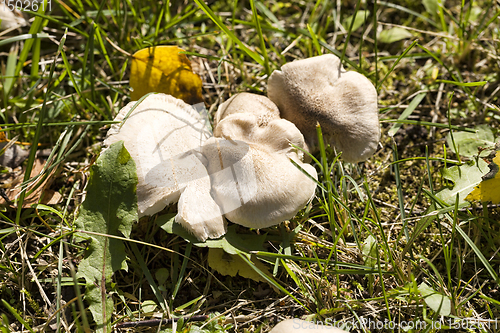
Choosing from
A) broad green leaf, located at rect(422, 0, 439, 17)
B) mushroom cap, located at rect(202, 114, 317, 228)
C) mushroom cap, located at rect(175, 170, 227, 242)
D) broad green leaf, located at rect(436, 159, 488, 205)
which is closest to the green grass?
broad green leaf, located at rect(422, 0, 439, 17)

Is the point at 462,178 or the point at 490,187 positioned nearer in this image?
the point at 490,187

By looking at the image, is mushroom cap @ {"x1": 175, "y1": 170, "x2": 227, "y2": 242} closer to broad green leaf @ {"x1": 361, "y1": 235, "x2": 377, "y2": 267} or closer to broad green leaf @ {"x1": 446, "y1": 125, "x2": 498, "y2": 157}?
broad green leaf @ {"x1": 361, "y1": 235, "x2": 377, "y2": 267}

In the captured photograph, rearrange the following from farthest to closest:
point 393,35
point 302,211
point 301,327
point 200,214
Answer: point 393,35 → point 302,211 → point 200,214 → point 301,327

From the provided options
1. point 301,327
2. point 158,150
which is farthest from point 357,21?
point 301,327

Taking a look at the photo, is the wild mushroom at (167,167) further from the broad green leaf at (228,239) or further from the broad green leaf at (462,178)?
the broad green leaf at (462,178)

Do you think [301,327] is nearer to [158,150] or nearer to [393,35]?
[158,150]

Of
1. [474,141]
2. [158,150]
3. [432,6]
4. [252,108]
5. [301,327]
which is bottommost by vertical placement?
[301,327]
